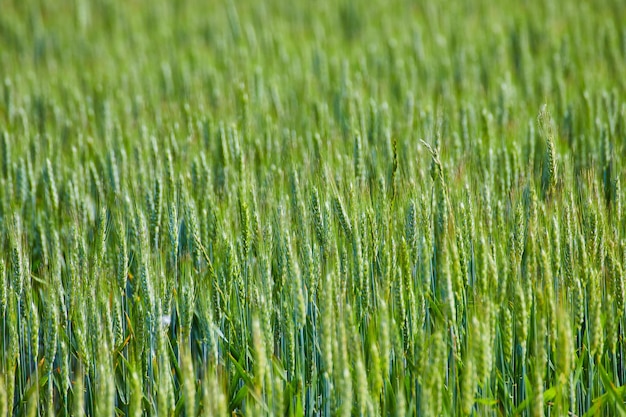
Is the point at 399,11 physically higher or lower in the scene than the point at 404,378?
higher

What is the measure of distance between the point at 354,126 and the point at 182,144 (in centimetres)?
78

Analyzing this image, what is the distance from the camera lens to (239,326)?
2.21 m

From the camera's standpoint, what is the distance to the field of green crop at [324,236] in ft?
6.28

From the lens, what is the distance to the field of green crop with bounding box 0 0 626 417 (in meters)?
1.92

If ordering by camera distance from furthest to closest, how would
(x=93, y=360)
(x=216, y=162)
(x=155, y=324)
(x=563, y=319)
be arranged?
(x=216, y=162), (x=93, y=360), (x=155, y=324), (x=563, y=319)

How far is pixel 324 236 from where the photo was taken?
223 centimetres

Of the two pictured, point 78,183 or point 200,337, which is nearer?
point 200,337

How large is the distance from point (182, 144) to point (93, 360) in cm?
157

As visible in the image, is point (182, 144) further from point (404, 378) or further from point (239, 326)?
point (404, 378)

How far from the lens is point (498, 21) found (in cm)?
596

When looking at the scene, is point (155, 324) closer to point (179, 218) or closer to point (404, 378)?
point (404, 378)

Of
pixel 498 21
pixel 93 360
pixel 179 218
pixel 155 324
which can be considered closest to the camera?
pixel 155 324

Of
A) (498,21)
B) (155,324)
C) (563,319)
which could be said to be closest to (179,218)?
(155,324)

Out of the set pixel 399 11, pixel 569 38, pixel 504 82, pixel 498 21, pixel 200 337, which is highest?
→ pixel 399 11
